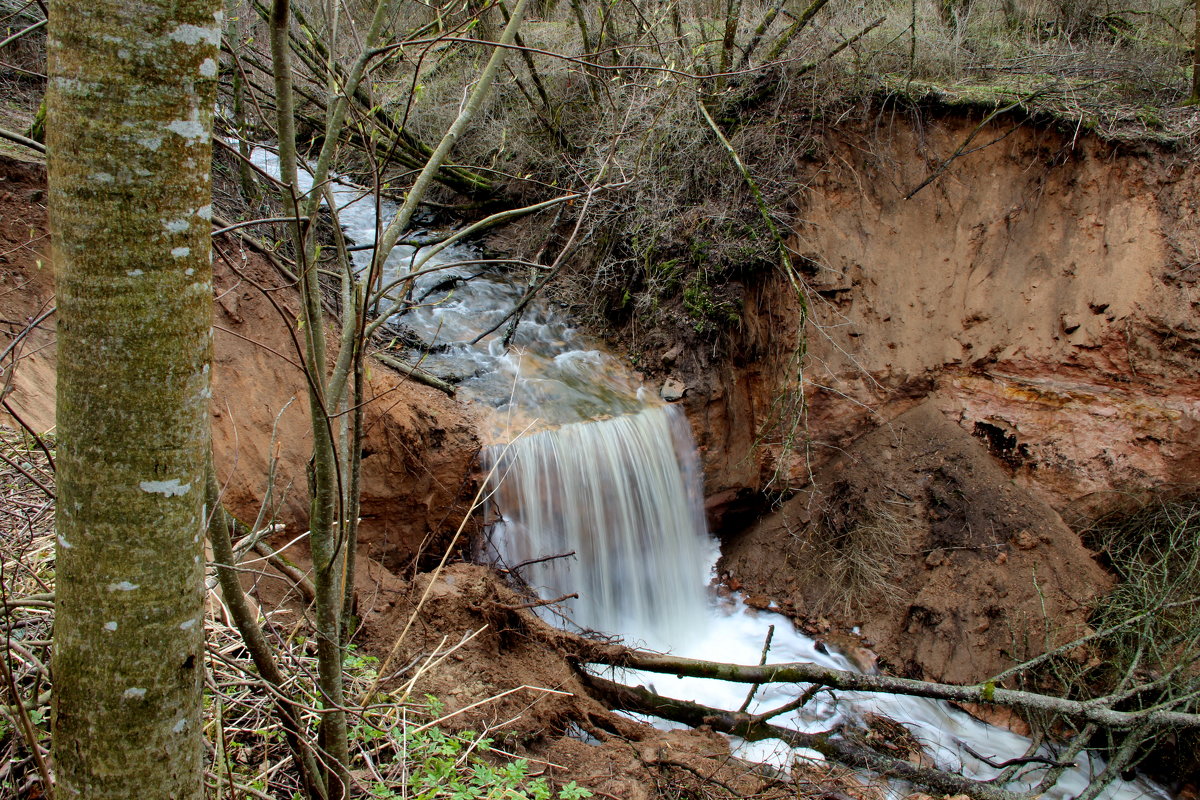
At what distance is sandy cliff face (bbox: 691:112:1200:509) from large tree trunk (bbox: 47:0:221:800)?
6144mm

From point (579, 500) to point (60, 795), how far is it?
16.1 feet

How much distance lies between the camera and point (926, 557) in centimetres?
660

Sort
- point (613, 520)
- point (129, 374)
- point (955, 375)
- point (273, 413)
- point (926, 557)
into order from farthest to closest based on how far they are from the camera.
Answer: point (955, 375)
point (926, 557)
point (613, 520)
point (273, 413)
point (129, 374)

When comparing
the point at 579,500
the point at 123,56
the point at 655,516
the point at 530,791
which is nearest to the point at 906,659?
the point at 655,516

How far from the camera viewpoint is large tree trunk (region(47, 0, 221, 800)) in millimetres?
1031

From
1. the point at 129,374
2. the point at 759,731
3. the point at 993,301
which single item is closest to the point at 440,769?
the point at 129,374

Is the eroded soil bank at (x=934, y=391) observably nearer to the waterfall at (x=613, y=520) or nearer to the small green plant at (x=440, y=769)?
the waterfall at (x=613, y=520)

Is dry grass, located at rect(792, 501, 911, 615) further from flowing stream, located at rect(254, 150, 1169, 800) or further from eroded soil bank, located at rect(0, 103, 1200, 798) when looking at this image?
flowing stream, located at rect(254, 150, 1169, 800)

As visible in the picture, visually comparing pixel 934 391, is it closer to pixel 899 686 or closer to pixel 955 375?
pixel 955 375

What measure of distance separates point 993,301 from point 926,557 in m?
2.83

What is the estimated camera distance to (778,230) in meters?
7.07

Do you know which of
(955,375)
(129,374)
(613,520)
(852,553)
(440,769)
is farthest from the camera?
(955,375)

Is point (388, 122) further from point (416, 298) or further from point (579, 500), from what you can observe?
point (579, 500)

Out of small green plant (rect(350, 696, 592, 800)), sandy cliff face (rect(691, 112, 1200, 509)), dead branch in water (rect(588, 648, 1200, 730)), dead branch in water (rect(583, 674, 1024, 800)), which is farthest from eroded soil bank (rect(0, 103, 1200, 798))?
small green plant (rect(350, 696, 592, 800))
